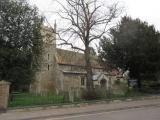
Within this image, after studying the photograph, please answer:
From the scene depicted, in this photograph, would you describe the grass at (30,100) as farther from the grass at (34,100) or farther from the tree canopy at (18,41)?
the tree canopy at (18,41)

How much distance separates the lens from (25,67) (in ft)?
85.0

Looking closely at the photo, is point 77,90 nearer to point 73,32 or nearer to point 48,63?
point 73,32

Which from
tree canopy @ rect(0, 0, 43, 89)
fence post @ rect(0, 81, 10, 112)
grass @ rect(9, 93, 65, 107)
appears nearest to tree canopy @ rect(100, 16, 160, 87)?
tree canopy @ rect(0, 0, 43, 89)

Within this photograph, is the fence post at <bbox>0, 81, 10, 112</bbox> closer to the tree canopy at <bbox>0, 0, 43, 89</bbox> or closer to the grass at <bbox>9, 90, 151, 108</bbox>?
the grass at <bbox>9, 90, 151, 108</bbox>

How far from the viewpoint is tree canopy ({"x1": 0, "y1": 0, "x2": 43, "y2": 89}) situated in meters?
24.9

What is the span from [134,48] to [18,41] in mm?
14026

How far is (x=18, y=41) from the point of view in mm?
25969

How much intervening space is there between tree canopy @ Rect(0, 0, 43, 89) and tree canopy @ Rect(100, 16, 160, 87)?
11.4m

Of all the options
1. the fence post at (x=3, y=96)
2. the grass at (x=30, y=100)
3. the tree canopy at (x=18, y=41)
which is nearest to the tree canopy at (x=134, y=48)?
the tree canopy at (x=18, y=41)

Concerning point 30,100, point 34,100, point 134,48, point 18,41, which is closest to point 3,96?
point 30,100

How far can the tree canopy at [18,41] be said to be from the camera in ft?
81.6

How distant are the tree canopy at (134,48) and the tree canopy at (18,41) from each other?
11413 millimetres

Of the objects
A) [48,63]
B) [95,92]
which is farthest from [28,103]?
[48,63]

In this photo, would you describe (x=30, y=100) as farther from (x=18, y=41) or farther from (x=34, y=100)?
(x=18, y=41)
